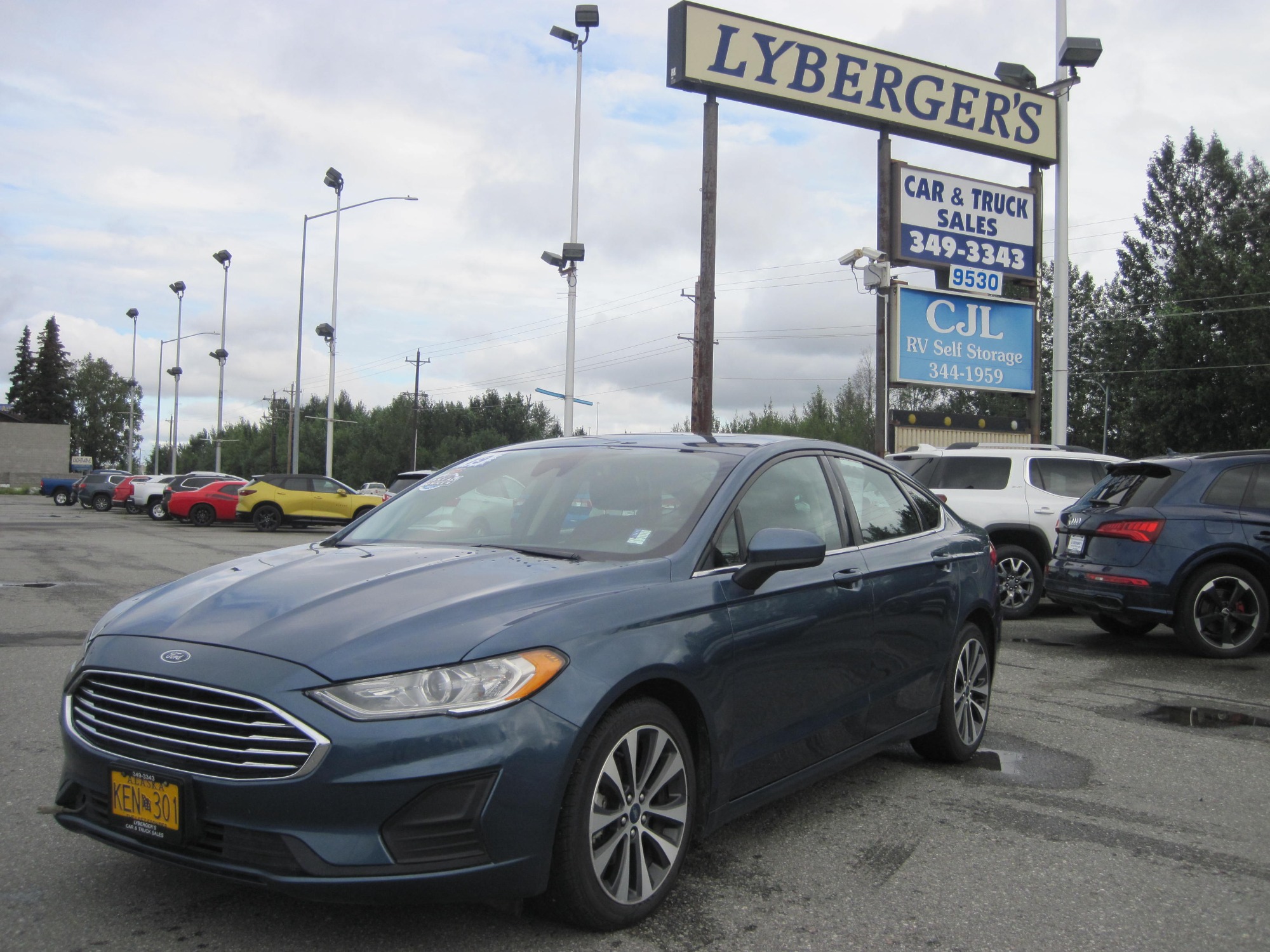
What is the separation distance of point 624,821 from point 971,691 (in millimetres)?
2831

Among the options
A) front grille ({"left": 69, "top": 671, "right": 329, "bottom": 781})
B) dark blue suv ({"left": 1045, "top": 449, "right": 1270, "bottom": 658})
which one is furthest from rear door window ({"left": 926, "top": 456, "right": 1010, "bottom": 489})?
front grille ({"left": 69, "top": 671, "right": 329, "bottom": 781})

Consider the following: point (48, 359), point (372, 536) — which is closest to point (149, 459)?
point (48, 359)

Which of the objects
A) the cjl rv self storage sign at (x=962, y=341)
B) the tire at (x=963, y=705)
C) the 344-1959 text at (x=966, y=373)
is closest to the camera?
the tire at (x=963, y=705)

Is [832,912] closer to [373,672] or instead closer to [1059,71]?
[373,672]

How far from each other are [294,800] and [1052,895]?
8.29 ft

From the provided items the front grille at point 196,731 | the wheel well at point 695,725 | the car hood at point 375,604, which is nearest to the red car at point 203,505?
the car hood at point 375,604

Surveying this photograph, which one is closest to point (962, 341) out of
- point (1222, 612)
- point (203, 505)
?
point (1222, 612)

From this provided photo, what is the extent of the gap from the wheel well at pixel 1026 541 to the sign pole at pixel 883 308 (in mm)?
6263

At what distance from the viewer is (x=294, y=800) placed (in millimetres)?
2785

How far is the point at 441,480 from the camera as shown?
16.1ft

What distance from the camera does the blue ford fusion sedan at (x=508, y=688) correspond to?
9.24 feet

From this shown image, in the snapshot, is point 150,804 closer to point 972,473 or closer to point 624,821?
point 624,821

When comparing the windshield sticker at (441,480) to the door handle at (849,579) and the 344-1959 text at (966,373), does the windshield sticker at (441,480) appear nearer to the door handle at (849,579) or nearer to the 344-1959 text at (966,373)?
the door handle at (849,579)

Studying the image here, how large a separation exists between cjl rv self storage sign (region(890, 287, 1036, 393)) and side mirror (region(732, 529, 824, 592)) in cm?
1530
